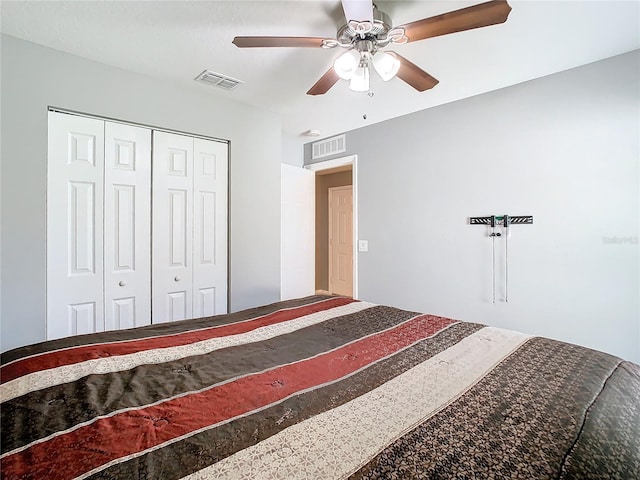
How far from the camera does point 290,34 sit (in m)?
1.92

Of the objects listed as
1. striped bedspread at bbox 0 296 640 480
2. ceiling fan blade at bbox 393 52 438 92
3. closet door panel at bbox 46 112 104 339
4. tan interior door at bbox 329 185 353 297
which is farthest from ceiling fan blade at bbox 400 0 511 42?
tan interior door at bbox 329 185 353 297

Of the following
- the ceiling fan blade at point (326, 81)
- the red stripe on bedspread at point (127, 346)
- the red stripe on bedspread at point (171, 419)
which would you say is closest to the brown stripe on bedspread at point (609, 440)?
the red stripe on bedspread at point (171, 419)

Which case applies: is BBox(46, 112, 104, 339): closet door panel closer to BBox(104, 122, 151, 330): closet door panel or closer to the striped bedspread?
BBox(104, 122, 151, 330): closet door panel

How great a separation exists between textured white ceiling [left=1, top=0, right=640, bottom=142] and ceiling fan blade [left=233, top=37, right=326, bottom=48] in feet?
0.75

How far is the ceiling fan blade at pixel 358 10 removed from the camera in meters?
1.34

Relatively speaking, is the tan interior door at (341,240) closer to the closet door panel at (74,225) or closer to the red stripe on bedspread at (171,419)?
the closet door panel at (74,225)

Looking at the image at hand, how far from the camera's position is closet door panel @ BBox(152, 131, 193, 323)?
2.49 m

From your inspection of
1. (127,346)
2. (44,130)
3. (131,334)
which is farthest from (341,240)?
(127,346)

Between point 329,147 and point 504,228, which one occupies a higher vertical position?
point 329,147

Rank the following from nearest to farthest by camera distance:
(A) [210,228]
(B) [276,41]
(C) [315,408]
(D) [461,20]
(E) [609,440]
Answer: (E) [609,440] < (C) [315,408] < (D) [461,20] < (B) [276,41] < (A) [210,228]

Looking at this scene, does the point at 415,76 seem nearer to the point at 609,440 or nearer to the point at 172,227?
the point at 609,440

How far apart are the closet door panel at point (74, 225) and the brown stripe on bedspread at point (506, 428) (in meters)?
2.30

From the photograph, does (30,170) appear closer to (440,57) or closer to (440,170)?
(440,57)

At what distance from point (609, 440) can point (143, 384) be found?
1260mm
